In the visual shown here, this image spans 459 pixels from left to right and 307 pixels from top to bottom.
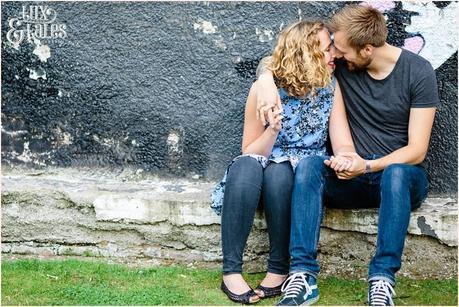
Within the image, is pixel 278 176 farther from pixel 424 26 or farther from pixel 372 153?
pixel 424 26

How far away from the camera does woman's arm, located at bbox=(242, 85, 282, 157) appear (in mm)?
4203

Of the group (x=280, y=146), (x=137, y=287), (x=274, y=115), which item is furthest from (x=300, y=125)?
(x=137, y=287)

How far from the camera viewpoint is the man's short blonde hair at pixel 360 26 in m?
4.10

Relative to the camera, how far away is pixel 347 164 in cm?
404

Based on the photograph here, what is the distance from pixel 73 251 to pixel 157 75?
1.09 metres

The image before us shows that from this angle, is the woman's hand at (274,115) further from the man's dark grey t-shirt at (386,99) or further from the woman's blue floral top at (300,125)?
the man's dark grey t-shirt at (386,99)

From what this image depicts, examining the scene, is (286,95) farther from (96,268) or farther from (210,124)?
(96,268)

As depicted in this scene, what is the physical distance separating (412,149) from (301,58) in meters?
0.71

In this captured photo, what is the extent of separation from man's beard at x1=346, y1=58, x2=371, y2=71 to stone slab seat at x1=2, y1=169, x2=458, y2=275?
732 mm

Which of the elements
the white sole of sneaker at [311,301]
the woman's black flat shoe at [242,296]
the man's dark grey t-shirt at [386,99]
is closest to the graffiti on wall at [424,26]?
the man's dark grey t-shirt at [386,99]

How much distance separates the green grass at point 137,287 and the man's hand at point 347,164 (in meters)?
0.60

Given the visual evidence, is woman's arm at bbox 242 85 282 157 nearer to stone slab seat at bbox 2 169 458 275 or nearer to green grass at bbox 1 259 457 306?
stone slab seat at bbox 2 169 458 275

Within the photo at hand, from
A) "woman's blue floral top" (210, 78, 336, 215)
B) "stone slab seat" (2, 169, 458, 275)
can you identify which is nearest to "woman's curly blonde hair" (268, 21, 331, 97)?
"woman's blue floral top" (210, 78, 336, 215)

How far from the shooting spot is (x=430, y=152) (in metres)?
4.64
